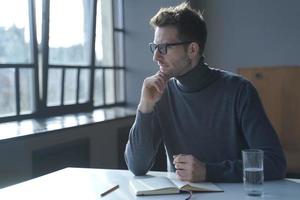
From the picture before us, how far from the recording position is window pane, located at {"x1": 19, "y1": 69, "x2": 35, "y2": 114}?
11.8ft

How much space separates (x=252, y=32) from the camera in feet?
16.4

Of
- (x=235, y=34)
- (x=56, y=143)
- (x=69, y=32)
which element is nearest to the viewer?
(x=56, y=143)

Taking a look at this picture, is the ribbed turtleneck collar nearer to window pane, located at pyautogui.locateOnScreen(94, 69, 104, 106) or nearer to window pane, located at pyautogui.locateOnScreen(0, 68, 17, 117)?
window pane, located at pyautogui.locateOnScreen(0, 68, 17, 117)

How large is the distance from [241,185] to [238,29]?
382cm

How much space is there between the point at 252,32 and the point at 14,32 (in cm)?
275

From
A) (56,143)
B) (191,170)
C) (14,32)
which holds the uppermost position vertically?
(14,32)

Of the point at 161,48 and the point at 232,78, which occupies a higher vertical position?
the point at 161,48

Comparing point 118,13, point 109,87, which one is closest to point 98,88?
point 109,87

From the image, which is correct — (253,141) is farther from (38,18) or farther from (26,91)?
(38,18)

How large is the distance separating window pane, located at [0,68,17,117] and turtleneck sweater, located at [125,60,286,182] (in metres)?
1.85

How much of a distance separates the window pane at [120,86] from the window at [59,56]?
12 millimetres

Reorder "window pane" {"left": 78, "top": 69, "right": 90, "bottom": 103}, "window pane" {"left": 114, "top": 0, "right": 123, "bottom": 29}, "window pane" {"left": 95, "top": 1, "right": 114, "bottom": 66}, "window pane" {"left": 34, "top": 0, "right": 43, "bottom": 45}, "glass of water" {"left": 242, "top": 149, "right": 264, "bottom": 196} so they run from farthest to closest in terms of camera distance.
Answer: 1. "window pane" {"left": 114, "top": 0, "right": 123, "bottom": 29}
2. "window pane" {"left": 95, "top": 1, "right": 114, "bottom": 66}
3. "window pane" {"left": 78, "top": 69, "right": 90, "bottom": 103}
4. "window pane" {"left": 34, "top": 0, "right": 43, "bottom": 45}
5. "glass of water" {"left": 242, "top": 149, "right": 264, "bottom": 196}

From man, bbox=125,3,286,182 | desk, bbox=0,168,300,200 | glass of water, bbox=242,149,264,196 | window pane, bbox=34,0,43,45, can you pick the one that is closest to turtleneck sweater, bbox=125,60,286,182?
man, bbox=125,3,286,182

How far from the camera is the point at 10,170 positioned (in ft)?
9.07
